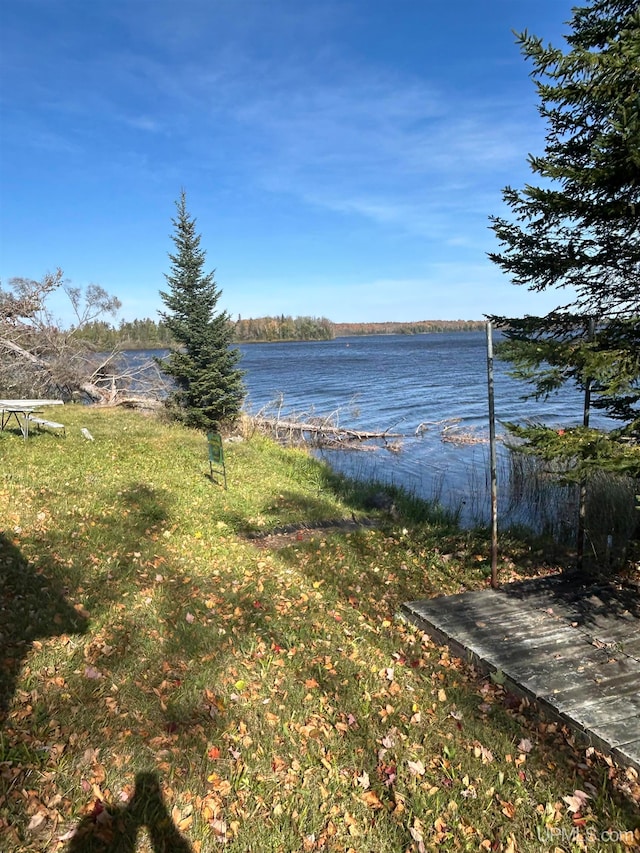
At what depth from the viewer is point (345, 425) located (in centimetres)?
2408

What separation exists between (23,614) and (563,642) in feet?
16.6

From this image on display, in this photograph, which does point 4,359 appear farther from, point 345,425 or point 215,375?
point 345,425

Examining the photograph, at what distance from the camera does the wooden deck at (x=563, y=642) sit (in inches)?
154

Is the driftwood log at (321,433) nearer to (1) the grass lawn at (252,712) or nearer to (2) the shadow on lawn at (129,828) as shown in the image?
(1) the grass lawn at (252,712)

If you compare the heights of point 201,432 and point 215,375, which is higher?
point 215,375

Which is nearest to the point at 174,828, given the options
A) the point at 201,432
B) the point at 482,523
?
the point at 482,523

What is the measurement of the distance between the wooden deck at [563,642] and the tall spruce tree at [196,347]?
13305 millimetres

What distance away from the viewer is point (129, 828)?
3016 millimetres

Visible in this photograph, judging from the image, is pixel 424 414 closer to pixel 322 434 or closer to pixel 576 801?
pixel 322 434

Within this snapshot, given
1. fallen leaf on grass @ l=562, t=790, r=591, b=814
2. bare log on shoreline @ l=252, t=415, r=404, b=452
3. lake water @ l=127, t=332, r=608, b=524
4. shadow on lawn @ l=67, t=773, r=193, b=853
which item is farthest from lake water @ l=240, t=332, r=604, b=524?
shadow on lawn @ l=67, t=773, r=193, b=853

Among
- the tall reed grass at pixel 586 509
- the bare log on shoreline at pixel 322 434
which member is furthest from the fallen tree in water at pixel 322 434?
the tall reed grass at pixel 586 509

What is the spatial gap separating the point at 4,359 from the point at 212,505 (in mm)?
16439

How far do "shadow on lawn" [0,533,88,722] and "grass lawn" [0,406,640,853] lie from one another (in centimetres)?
2

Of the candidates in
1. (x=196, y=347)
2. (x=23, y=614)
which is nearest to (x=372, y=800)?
(x=23, y=614)
